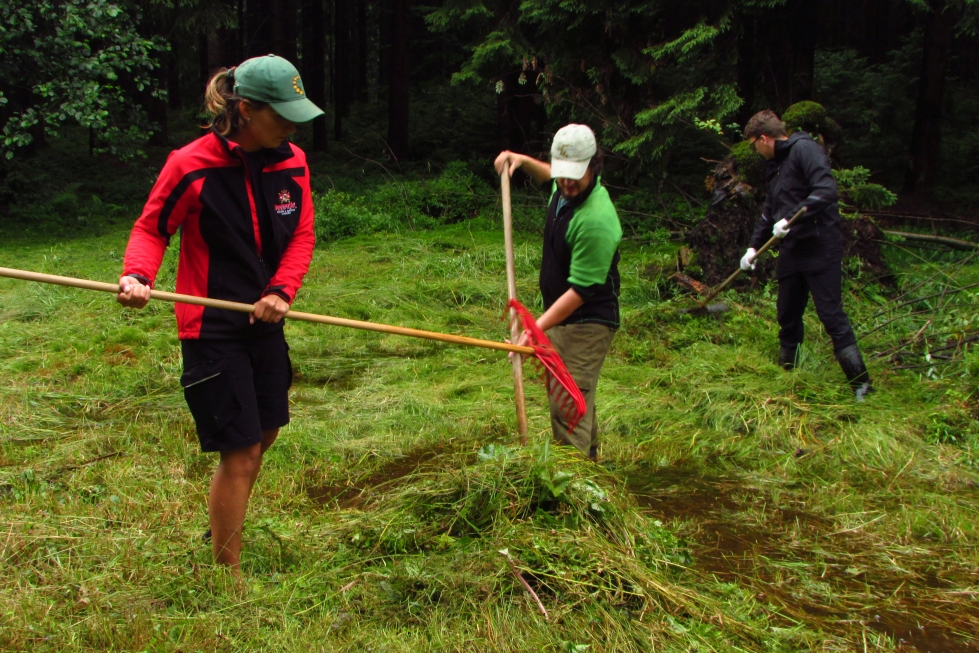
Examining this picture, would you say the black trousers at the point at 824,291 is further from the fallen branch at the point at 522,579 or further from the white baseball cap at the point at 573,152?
the fallen branch at the point at 522,579

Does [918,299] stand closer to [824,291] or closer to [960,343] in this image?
[960,343]

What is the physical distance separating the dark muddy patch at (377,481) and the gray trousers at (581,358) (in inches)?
20.6

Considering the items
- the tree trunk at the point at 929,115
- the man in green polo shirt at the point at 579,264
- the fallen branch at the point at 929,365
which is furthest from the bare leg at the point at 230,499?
the tree trunk at the point at 929,115

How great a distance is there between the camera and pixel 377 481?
14.3 feet

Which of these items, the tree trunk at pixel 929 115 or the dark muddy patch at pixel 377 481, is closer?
the dark muddy patch at pixel 377 481

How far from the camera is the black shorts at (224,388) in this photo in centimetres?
286

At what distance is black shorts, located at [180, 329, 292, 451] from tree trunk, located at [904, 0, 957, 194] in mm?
13295

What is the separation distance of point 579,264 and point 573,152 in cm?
47

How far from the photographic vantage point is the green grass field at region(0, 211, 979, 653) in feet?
9.44

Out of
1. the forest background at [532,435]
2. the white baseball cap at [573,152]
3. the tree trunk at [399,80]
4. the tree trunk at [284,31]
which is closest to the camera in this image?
the forest background at [532,435]

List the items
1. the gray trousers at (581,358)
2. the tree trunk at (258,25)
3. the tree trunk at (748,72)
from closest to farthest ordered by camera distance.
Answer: the gray trousers at (581,358) → the tree trunk at (748,72) → the tree trunk at (258,25)

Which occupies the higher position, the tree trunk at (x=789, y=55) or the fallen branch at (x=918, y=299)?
the tree trunk at (x=789, y=55)

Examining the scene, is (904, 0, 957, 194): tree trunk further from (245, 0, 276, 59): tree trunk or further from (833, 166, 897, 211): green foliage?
(245, 0, 276, 59): tree trunk

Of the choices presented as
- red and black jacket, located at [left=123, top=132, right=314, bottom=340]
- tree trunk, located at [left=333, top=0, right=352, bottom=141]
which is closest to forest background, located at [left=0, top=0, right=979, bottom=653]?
red and black jacket, located at [left=123, top=132, right=314, bottom=340]
